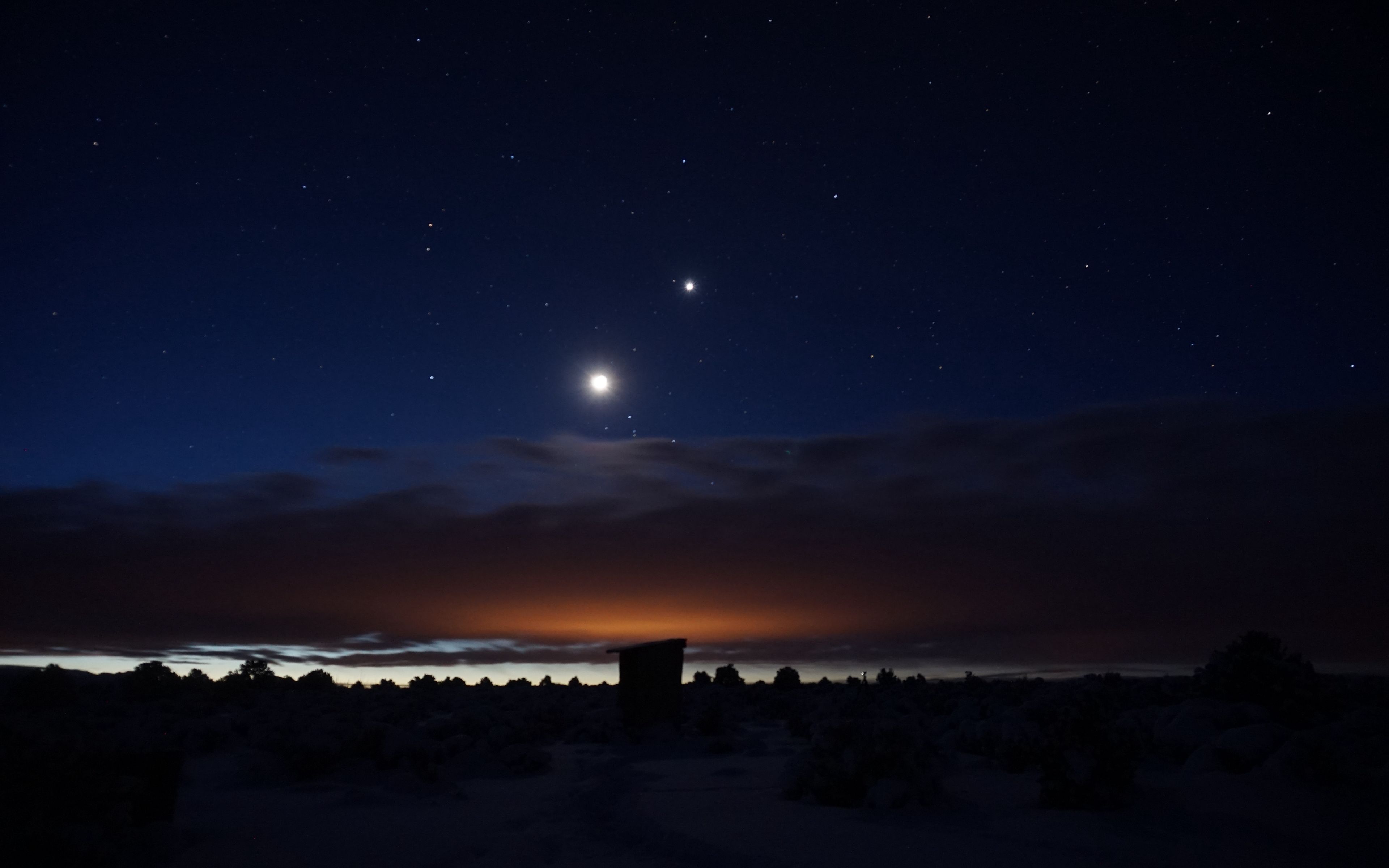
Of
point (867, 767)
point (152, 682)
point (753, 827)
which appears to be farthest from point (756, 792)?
point (152, 682)

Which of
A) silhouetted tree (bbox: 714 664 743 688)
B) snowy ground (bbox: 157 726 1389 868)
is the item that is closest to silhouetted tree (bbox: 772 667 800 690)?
silhouetted tree (bbox: 714 664 743 688)

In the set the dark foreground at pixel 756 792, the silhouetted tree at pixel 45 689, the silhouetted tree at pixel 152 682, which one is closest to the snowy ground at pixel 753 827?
the dark foreground at pixel 756 792

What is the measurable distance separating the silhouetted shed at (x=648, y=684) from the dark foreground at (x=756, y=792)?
2.83 metres

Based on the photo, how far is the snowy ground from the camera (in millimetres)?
7391

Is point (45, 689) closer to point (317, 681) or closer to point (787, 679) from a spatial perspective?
point (317, 681)

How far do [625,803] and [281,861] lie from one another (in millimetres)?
5078

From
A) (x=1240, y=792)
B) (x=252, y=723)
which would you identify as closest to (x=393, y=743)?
(x=252, y=723)

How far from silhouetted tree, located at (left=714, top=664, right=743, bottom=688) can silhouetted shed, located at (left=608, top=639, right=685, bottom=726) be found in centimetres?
2355

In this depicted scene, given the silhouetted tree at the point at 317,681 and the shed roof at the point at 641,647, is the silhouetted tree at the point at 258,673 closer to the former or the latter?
the silhouetted tree at the point at 317,681

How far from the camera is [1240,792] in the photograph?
30.0ft

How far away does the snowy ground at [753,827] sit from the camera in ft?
24.2

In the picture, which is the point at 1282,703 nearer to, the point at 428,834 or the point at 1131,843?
the point at 1131,843

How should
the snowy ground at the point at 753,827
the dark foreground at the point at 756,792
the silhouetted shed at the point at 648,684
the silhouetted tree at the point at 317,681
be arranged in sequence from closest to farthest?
the dark foreground at the point at 756,792, the snowy ground at the point at 753,827, the silhouetted shed at the point at 648,684, the silhouetted tree at the point at 317,681

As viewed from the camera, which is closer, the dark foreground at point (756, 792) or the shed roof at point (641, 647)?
the dark foreground at point (756, 792)
